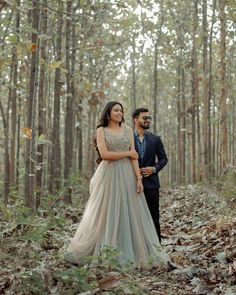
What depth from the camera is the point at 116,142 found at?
5746 millimetres

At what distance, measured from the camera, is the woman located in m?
5.51

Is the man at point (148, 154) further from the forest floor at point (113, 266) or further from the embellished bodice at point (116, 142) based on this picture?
the forest floor at point (113, 266)

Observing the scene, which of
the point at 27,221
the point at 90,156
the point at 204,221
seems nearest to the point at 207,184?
the point at 204,221

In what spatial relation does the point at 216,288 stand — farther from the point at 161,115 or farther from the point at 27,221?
the point at 161,115

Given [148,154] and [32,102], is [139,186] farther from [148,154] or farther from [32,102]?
[32,102]

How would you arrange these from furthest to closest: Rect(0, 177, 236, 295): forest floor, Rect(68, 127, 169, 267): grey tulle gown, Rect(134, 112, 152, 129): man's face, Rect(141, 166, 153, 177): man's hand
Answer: Rect(134, 112, 152, 129): man's face, Rect(141, 166, 153, 177): man's hand, Rect(68, 127, 169, 267): grey tulle gown, Rect(0, 177, 236, 295): forest floor

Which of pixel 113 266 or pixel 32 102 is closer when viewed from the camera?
pixel 113 266

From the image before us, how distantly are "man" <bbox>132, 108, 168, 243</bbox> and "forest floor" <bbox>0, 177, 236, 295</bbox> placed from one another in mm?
664

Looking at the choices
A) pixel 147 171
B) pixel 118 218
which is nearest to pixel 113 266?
pixel 118 218

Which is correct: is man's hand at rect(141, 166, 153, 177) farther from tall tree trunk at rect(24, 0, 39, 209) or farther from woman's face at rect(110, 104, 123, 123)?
tall tree trunk at rect(24, 0, 39, 209)

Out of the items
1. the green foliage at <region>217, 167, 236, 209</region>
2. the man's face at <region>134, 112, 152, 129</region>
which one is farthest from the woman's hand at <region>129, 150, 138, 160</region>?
the green foliage at <region>217, 167, 236, 209</region>

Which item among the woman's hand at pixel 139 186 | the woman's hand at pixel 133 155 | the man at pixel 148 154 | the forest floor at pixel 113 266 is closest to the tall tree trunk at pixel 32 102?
the forest floor at pixel 113 266

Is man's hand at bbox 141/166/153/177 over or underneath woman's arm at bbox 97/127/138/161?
underneath

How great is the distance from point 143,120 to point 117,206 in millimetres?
1204
